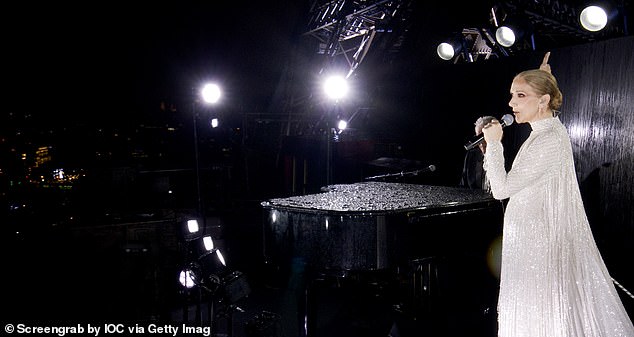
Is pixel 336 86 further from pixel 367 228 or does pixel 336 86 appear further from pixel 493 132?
pixel 493 132

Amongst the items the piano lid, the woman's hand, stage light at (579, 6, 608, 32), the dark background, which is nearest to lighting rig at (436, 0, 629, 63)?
stage light at (579, 6, 608, 32)

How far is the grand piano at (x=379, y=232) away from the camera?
2879mm

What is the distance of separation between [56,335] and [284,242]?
2227mm

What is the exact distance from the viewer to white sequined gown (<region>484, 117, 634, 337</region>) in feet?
6.02

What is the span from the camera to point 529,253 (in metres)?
1.92

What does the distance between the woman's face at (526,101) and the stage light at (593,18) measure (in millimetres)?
2940

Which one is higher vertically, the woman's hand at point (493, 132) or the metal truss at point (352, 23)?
the metal truss at point (352, 23)

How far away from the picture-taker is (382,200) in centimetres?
339

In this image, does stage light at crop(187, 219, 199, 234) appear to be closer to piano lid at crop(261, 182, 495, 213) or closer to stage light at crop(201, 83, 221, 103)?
piano lid at crop(261, 182, 495, 213)

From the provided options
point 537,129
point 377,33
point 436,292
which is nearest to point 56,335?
point 436,292

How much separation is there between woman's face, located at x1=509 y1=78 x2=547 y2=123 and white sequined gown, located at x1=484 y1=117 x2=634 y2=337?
0.19 ft

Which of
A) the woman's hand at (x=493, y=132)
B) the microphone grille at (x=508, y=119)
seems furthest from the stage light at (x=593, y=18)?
the woman's hand at (x=493, y=132)

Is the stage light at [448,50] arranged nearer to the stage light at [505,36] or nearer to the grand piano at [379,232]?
the stage light at [505,36]

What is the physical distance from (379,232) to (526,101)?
4.46ft
